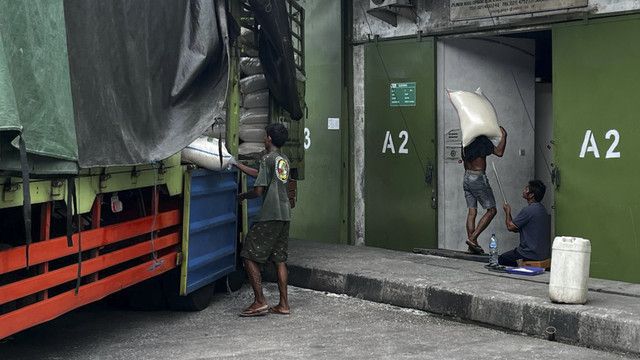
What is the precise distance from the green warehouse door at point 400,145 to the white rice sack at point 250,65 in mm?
2545

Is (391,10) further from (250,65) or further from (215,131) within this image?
(215,131)

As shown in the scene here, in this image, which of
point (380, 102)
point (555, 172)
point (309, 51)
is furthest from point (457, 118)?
point (309, 51)

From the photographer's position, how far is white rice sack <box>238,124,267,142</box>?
8250mm

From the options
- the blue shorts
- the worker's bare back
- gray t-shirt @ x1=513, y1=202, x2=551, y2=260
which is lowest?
gray t-shirt @ x1=513, y1=202, x2=551, y2=260

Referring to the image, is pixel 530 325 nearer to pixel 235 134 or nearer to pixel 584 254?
pixel 584 254

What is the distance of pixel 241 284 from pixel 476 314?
2.48m

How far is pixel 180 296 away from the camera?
7496mm

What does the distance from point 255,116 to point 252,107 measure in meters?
0.09

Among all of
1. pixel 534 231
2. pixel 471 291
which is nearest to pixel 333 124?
pixel 534 231

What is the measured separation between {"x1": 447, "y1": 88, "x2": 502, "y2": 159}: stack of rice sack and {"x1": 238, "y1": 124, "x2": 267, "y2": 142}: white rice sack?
228 cm

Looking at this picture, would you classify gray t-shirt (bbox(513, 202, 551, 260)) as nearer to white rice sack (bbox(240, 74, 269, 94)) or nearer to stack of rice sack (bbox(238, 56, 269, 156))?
stack of rice sack (bbox(238, 56, 269, 156))

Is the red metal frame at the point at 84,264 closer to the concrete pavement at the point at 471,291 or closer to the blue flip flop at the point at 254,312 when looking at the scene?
the blue flip flop at the point at 254,312

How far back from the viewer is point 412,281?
→ 26.8 ft

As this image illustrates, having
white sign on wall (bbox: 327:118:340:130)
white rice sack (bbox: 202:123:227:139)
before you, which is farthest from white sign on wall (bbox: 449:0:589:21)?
white rice sack (bbox: 202:123:227:139)
